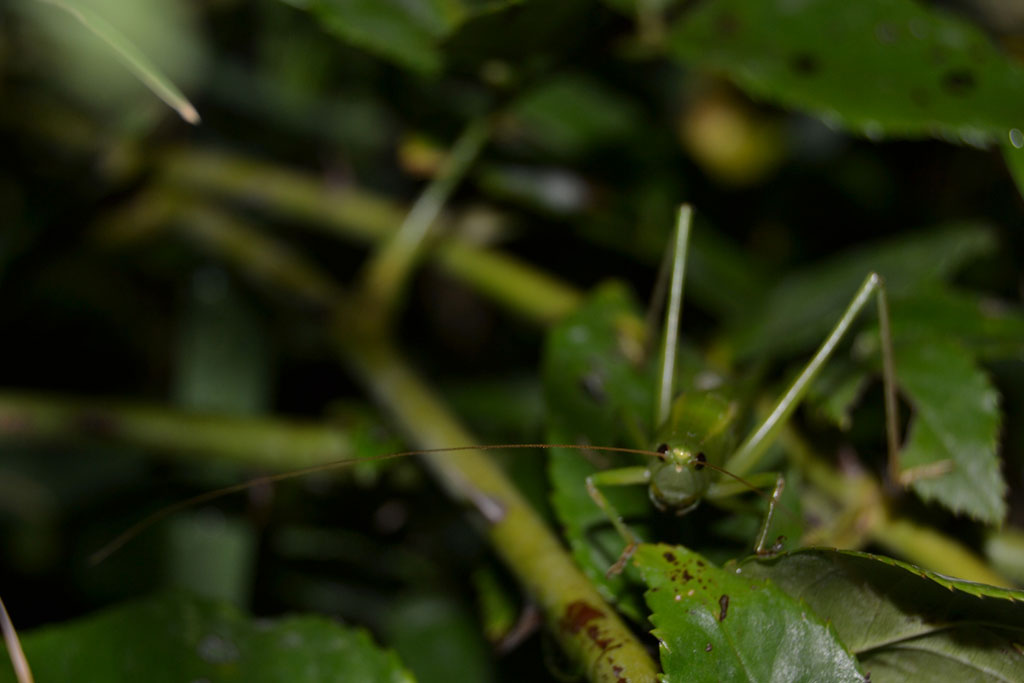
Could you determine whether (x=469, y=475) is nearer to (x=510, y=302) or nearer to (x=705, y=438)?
(x=705, y=438)

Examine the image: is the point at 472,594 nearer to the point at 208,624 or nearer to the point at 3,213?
the point at 208,624

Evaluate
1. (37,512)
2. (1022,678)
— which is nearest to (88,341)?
(37,512)

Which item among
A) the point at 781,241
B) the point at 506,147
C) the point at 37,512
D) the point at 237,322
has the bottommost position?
the point at 37,512

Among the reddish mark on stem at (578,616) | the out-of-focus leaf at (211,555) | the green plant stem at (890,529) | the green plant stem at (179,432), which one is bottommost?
the out-of-focus leaf at (211,555)

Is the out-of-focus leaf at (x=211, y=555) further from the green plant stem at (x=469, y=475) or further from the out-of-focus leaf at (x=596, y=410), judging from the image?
the out-of-focus leaf at (x=596, y=410)

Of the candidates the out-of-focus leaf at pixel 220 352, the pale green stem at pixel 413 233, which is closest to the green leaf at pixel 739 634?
the pale green stem at pixel 413 233

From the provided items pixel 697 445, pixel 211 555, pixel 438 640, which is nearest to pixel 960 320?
pixel 697 445
